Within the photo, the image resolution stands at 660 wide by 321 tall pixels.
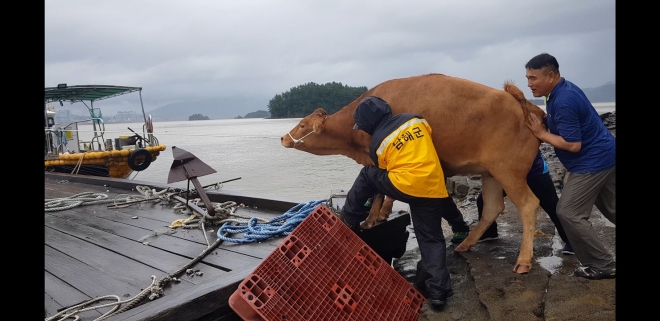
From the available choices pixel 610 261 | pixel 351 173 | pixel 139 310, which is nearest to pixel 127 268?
pixel 139 310

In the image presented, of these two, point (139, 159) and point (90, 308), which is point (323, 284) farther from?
point (139, 159)

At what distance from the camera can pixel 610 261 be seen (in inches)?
145

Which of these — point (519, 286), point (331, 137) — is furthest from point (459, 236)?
point (331, 137)

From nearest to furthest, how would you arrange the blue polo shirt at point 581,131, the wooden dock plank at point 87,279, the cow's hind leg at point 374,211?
the wooden dock plank at point 87,279 < the blue polo shirt at point 581,131 < the cow's hind leg at point 374,211

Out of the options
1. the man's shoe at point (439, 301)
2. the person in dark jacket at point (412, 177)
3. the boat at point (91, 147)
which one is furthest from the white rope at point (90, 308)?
the boat at point (91, 147)

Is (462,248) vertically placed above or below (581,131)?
below

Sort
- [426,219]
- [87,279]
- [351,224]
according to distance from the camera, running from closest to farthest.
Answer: [87,279], [426,219], [351,224]

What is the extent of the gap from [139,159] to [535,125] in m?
11.6

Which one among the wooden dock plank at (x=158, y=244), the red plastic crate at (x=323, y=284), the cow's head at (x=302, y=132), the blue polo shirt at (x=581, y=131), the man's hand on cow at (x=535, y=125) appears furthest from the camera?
the cow's head at (x=302, y=132)

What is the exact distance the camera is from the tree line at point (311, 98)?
38.4 meters

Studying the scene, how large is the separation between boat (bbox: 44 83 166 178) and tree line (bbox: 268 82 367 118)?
68.1ft

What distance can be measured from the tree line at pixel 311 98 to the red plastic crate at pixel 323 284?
3147 centimetres

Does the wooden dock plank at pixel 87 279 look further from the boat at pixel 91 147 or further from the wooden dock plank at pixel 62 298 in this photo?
the boat at pixel 91 147

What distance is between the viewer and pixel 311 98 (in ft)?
139
